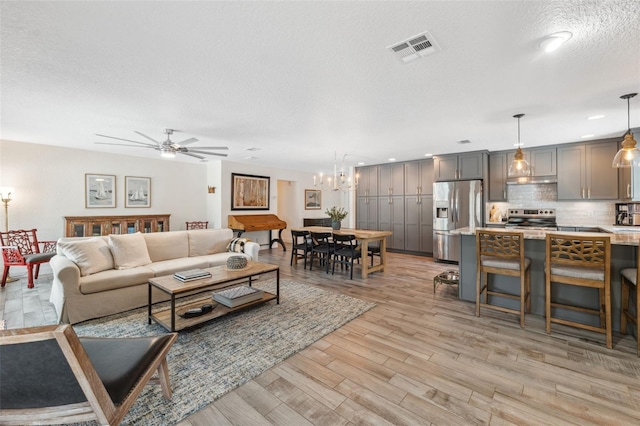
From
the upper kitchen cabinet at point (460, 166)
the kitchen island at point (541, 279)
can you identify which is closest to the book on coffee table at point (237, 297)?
the kitchen island at point (541, 279)

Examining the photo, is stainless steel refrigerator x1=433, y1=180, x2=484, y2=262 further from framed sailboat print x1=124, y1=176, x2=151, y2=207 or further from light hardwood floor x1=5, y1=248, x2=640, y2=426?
framed sailboat print x1=124, y1=176, x2=151, y2=207

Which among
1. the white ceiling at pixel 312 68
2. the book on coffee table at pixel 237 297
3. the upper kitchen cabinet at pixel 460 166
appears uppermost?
the white ceiling at pixel 312 68

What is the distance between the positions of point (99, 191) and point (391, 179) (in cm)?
691

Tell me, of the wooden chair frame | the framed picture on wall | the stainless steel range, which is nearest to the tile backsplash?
the stainless steel range

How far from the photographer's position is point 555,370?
6.96ft

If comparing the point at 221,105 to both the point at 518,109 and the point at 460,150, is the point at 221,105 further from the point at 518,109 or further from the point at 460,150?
the point at 460,150

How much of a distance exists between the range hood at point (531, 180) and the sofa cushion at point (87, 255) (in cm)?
714

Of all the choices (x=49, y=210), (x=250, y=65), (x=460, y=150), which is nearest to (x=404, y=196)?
(x=460, y=150)

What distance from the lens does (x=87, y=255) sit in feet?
10.8

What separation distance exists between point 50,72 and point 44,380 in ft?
8.73

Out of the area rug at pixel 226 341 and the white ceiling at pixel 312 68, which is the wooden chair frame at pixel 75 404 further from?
the white ceiling at pixel 312 68

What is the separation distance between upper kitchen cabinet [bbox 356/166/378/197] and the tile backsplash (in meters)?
2.87

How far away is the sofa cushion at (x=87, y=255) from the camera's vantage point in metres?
3.21

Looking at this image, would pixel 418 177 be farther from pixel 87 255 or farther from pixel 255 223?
pixel 87 255
